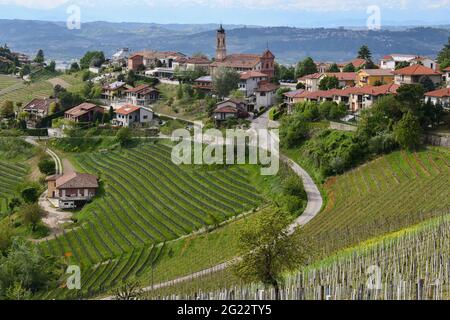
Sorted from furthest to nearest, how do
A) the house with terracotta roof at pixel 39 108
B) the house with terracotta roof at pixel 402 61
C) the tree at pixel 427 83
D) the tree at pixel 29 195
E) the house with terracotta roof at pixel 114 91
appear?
the house with terracotta roof at pixel 114 91 < the house with terracotta roof at pixel 39 108 < the house with terracotta roof at pixel 402 61 < the tree at pixel 427 83 < the tree at pixel 29 195

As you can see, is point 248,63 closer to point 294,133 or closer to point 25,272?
point 294,133

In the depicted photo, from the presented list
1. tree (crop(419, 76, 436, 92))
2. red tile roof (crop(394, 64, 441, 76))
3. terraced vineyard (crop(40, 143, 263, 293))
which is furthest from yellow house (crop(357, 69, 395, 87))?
terraced vineyard (crop(40, 143, 263, 293))

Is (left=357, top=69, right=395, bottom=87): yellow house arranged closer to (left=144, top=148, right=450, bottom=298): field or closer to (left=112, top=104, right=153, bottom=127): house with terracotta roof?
(left=144, top=148, right=450, bottom=298): field

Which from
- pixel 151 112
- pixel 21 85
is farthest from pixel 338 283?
pixel 21 85

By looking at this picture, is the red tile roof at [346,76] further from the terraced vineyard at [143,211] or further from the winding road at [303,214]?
the terraced vineyard at [143,211]

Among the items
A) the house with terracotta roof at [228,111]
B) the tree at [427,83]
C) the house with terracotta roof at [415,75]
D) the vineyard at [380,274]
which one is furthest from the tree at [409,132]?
the house with terracotta roof at [228,111]
